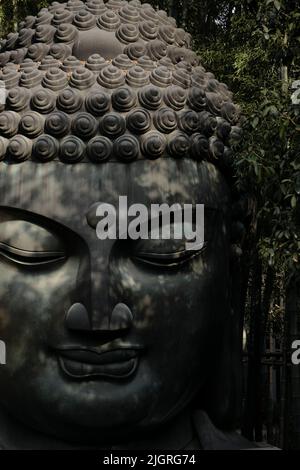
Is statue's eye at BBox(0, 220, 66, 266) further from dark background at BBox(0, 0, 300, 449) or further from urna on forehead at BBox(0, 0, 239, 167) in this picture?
dark background at BBox(0, 0, 300, 449)

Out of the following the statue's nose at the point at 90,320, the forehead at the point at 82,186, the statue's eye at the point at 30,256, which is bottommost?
the statue's nose at the point at 90,320

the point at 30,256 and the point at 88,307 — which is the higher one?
the point at 30,256

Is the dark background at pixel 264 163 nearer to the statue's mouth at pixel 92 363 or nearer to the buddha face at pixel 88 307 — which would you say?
the buddha face at pixel 88 307

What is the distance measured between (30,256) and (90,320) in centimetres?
52

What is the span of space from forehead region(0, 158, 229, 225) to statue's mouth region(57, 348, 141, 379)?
0.76 meters

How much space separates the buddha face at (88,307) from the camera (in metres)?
4.32

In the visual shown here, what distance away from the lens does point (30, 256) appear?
14.3ft

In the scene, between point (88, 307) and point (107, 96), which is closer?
point (88, 307)

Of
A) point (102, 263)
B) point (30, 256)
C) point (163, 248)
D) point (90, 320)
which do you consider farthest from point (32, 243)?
point (163, 248)

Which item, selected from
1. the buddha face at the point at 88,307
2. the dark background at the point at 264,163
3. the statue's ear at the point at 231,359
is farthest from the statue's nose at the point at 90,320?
the dark background at the point at 264,163

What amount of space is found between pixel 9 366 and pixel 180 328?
3.37 ft

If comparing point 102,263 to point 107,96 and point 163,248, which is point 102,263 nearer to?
point 163,248

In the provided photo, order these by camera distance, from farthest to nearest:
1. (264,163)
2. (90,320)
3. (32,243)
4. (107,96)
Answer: (264,163) < (107,96) < (32,243) < (90,320)

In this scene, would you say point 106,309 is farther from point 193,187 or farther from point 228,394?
point 228,394
